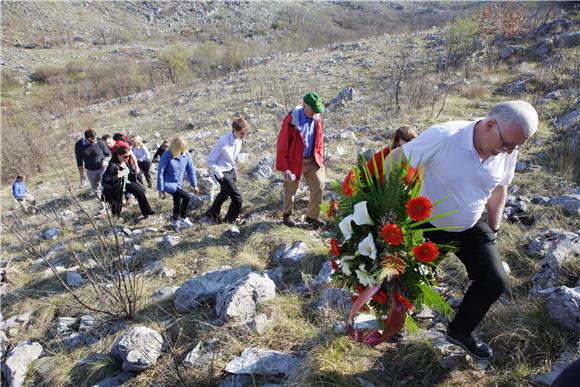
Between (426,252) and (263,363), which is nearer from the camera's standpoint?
(426,252)

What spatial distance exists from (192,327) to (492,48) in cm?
1501

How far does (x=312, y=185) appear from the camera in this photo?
15.8 ft

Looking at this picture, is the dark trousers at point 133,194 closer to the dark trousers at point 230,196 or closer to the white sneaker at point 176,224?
→ the white sneaker at point 176,224

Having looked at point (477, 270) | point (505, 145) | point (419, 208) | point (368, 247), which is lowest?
point (477, 270)

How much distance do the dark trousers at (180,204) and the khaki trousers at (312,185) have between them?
1.60 metres

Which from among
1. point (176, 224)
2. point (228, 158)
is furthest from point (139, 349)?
point (176, 224)

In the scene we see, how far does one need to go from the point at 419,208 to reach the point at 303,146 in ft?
9.48

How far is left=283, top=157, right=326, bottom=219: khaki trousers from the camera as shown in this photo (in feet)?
15.5

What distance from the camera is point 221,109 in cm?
1349

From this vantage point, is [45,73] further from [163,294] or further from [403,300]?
[403,300]

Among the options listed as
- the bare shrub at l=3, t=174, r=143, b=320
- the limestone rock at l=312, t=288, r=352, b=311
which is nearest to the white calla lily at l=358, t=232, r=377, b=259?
the limestone rock at l=312, t=288, r=352, b=311

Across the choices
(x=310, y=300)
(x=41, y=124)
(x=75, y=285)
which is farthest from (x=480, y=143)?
(x=41, y=124)

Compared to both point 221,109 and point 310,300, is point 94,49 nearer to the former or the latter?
point 221,109

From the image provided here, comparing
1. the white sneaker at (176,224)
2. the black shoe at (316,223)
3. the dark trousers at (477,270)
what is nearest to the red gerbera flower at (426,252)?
the dark trousers at (477,270)
